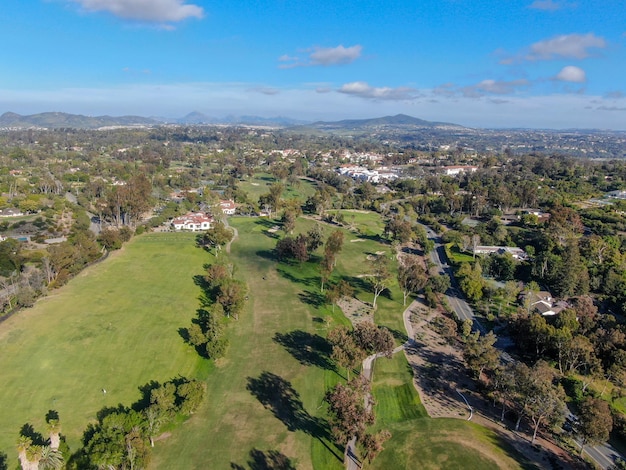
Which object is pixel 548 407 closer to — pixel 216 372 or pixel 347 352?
pixel 347 352

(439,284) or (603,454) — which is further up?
(439,284)

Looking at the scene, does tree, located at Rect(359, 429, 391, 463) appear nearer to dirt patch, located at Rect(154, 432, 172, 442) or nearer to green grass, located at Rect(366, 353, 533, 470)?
green grass, located at Rect(366, 353, 533, 470)

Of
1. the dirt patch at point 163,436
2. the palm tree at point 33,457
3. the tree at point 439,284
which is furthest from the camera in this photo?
the tree at point 439,284

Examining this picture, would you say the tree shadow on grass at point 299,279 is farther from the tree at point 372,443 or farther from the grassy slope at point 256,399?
the tree at point 372,443

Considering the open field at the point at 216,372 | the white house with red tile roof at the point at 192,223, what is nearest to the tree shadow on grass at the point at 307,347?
the open field at the point at 216,372

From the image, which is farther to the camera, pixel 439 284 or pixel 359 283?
pixel 359 283

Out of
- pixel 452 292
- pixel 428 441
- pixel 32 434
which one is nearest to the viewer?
pixel 32 434

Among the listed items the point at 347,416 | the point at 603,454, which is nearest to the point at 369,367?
the point at 347,416
